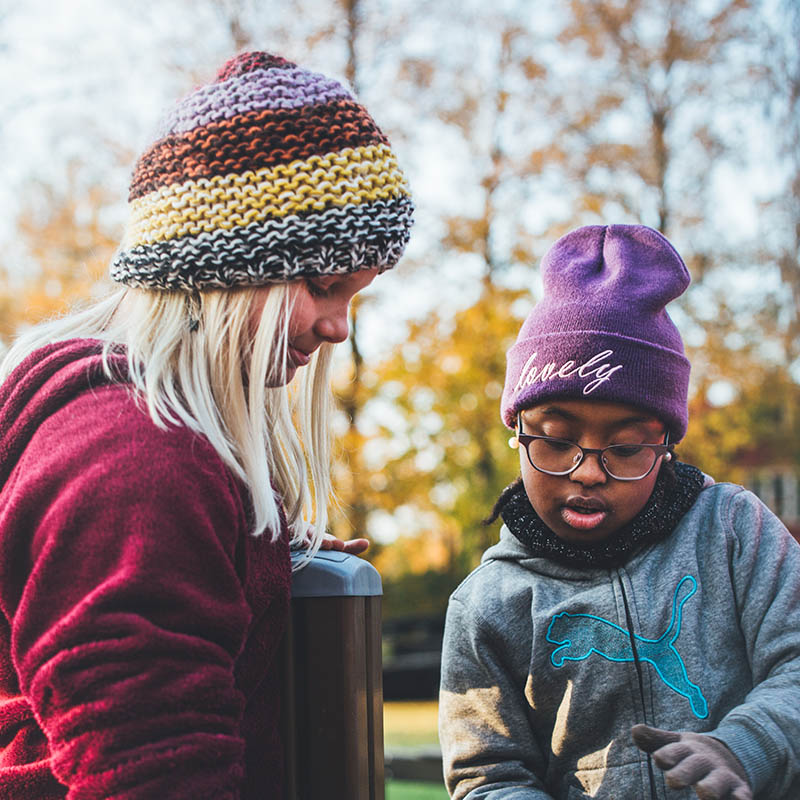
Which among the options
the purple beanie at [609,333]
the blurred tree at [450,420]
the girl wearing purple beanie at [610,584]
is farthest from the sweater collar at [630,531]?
the blurred tree at [450,420]

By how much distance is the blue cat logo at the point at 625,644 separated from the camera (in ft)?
5.97

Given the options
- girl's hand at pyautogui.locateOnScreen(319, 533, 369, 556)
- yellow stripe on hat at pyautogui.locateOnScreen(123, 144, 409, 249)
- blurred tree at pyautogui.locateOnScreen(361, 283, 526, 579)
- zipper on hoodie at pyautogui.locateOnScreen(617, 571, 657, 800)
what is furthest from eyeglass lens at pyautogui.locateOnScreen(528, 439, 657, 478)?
blurred tree at pyautogui.locateOnScreen(361, 283, 526, 579)

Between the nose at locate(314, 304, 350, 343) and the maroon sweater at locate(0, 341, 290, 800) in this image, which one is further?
the nose at locate(314, 304, 350, 343)

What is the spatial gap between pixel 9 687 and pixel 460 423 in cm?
1174

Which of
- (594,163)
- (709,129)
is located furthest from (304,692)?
(709,129)

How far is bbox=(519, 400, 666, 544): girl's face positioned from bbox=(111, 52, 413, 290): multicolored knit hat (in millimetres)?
546

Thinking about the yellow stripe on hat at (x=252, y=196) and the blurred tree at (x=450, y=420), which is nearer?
the yellow stripe on hat at (x=252, y=196)

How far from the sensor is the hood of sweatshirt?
1.49 metres

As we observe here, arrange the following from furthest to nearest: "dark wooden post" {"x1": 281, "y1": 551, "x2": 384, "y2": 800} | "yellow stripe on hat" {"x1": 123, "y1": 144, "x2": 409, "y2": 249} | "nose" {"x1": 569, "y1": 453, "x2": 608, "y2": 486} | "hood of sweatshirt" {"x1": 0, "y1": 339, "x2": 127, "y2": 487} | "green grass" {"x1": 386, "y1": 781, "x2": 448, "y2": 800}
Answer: "green grass" {"x1": 386, "y1": 781, "x2": 448, "y2": 800}
"nose" {"x1": 569, "y1": 453, "x2": 608, "y2": 486}
"dark wooden post" {"x1": 281, "y1": 551, "x2": 384, "y2": 800}
"yellow stripe on hat" {"x1": 123, "y1": 144, "x2": 409, "y2": 249}
"hood of sweatshirt" {"x1": 0, "y1": 339, "x2": 127, "y2": 487}

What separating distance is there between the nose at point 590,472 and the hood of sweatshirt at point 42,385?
894mm

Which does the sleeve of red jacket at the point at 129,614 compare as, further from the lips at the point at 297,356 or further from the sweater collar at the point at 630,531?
the sweater collar at the point at 630,531

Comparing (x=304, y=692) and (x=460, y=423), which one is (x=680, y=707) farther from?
(x=460, y=423)

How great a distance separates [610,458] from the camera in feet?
6.33

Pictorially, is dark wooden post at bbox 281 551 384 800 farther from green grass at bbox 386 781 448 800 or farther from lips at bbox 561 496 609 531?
green grass at bbox 386 781 448 800
